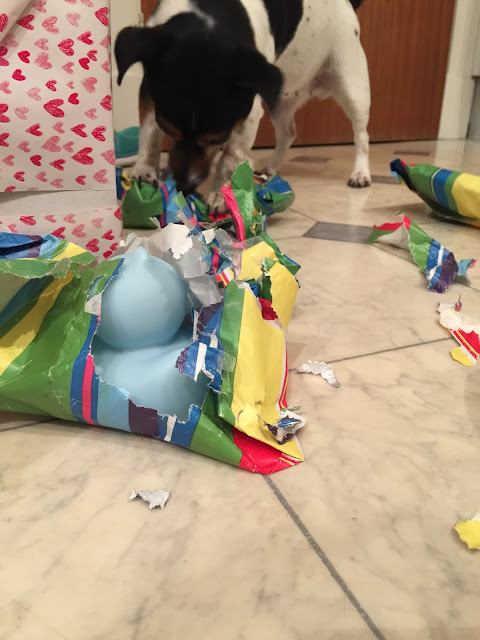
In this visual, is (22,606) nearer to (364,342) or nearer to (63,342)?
(63,342)

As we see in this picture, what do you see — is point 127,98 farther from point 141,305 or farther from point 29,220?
point 141,305

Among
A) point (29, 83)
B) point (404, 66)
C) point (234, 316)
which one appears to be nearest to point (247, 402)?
point (234, 316)

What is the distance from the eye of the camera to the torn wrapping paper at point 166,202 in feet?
4.17

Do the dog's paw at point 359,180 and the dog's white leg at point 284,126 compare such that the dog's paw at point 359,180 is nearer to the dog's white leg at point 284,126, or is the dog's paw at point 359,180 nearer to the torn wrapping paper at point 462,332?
the dog's white leg at point 284,126

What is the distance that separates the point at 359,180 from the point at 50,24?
142 centimetres

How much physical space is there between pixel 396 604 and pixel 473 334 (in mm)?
523

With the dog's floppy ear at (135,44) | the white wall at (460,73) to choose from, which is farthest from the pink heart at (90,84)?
the white wall at (460,73)

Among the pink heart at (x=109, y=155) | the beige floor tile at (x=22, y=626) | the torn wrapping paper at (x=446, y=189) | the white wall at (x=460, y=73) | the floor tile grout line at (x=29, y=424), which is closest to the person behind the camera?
the beige floor tile at (x=22, y=626)

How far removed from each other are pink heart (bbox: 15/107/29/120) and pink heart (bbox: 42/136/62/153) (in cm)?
5

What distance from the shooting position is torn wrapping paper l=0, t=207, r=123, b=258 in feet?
2.93

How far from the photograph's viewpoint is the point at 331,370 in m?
0.73

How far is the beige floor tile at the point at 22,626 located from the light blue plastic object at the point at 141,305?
29cm

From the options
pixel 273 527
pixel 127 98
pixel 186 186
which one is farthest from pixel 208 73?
pixel 127 98

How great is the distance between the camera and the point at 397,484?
537 millimetres
